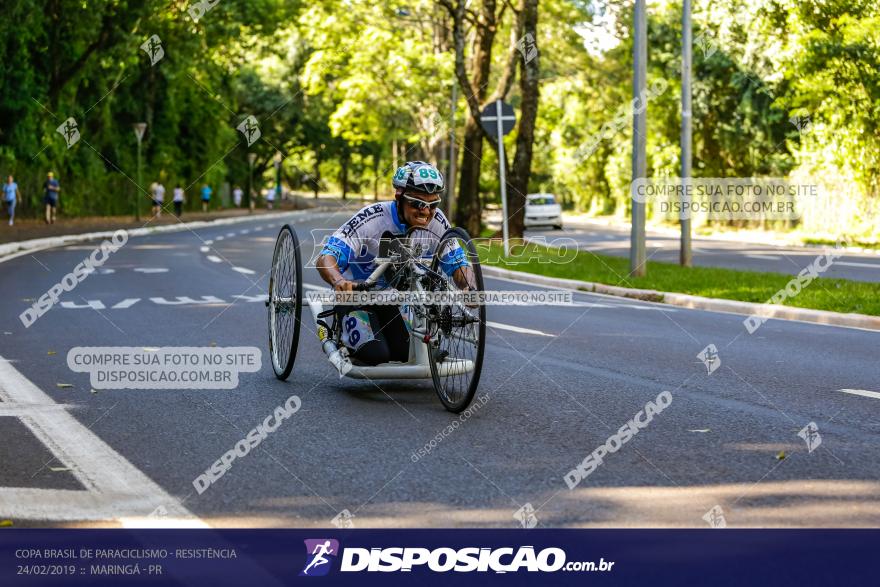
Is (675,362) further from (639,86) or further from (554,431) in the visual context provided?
(639,86)

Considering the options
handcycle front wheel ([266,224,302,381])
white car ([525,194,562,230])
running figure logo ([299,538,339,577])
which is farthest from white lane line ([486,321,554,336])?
white car ([525,194,562,230])

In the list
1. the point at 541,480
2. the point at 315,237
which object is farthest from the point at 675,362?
the point at 541,480

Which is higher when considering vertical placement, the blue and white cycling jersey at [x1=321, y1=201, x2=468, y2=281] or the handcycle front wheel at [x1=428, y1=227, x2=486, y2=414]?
the blue and white cycling jersey at [x1=321, y1=201, x2=468, y2=281]

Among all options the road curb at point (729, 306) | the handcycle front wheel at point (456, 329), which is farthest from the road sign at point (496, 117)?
the handcycle front wheel at point (456, 329)

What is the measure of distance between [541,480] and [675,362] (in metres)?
4.80

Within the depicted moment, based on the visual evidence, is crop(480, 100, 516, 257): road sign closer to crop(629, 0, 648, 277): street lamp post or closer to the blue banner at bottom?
crop(629, 0, 648, 277): street lamp post

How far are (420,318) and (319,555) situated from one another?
141 inches

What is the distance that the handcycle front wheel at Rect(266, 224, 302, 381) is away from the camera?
29.2 feet

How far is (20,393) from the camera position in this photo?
8.54 m

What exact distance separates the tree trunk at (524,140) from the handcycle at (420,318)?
827 inches

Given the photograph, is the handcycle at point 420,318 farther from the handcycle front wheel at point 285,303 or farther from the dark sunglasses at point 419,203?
the dark sunglasses at point 419,203

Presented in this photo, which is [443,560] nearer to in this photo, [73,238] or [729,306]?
[729,306]

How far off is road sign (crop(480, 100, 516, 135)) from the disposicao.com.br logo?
20436 mm

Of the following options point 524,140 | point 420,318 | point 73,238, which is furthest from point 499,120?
point 420,318
